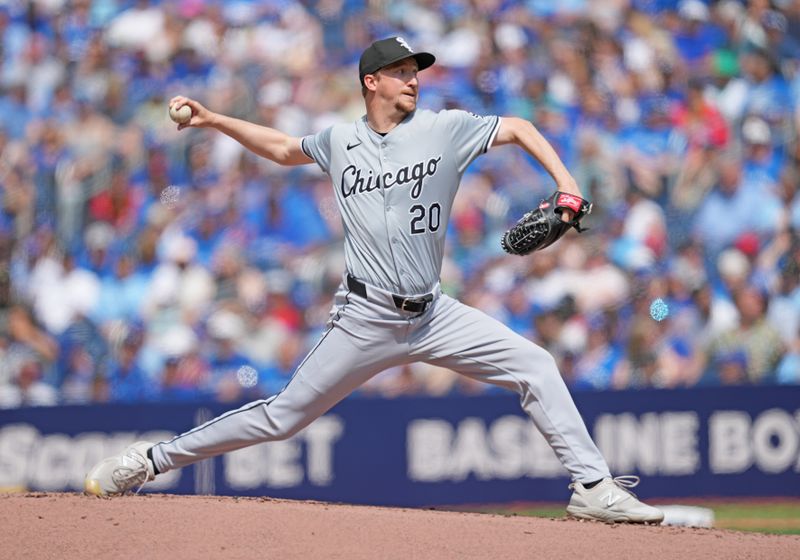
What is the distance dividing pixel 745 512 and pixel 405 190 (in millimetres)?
4636

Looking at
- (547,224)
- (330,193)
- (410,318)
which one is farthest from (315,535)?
(330,193)

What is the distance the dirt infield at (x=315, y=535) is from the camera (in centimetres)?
435

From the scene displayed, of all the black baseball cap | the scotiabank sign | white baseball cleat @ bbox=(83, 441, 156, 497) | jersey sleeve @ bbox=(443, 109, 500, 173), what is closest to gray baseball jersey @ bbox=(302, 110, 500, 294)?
jersey sleeve @ bbox=(443, 109, 500, 173)

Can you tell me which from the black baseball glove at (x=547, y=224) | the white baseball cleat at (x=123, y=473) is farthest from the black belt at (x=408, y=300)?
the white baseball cleat at (x=123, y=473)

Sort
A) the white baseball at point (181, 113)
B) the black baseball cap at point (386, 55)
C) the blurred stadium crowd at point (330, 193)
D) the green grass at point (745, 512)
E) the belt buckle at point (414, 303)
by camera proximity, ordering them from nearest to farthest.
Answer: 1. the belt buckle at point (414, 303)
2. the black baseball cap at point (386, 55)
3. the white baseball at point (181, 113)
4. the green grass at point (745, 512)
5. the blurred stadium crowd at point (330, 193)

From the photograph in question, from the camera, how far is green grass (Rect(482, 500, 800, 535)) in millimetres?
7691

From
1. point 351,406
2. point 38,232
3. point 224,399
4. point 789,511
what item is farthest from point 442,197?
point 38,232


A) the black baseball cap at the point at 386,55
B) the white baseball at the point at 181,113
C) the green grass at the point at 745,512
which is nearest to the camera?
the black baseball cap at the point at 386,55

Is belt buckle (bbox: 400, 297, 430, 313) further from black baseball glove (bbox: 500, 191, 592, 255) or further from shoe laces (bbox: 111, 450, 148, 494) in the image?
shoe laces (bbox: 111, 450, 148, 494)

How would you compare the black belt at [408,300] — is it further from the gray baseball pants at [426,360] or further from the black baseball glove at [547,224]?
the black baseball glove at [547,224]

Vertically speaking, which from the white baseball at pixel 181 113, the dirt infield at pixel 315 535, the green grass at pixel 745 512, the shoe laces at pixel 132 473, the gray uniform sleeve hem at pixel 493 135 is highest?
the white baseball at pixel 181 113

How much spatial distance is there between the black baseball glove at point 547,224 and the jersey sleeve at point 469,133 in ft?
1.42

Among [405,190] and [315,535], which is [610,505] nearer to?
[315,535]

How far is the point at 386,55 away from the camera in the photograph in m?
4.75
